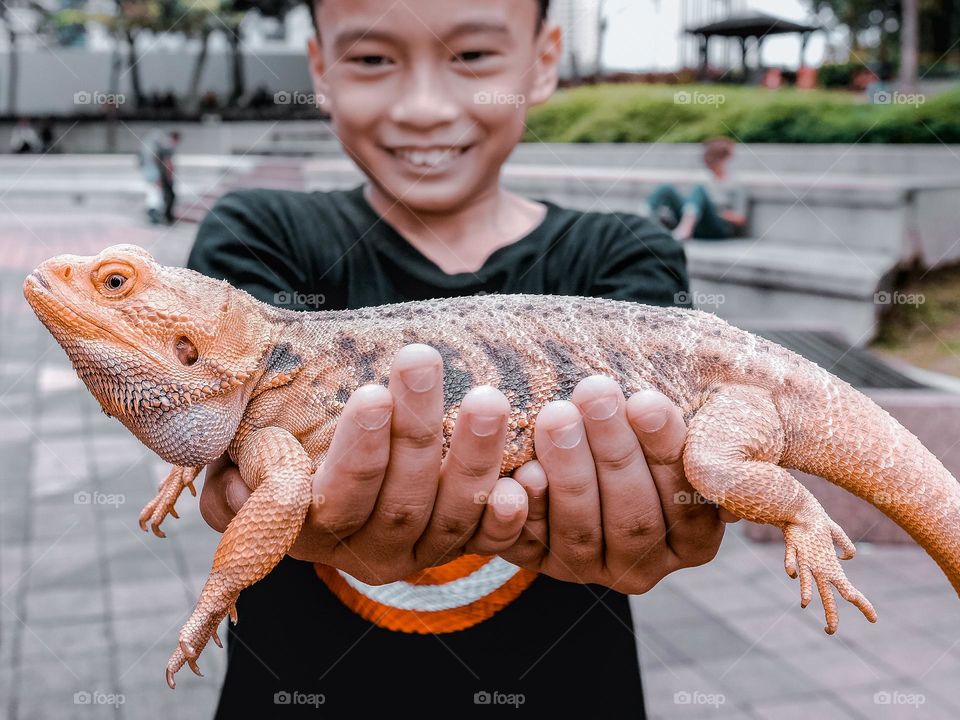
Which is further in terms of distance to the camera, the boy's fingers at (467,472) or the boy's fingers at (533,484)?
the boy's fingers at (533,484)

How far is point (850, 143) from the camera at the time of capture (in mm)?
13008

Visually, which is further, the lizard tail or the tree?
the tree

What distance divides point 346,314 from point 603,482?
2.50 feet

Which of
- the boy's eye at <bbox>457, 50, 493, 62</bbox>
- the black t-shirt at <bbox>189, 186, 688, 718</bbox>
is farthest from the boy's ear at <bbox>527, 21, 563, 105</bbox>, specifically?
the black t-shirt at <bbox>189, 186, 688, 718</bbox>

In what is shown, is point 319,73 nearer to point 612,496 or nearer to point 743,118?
point 612,496

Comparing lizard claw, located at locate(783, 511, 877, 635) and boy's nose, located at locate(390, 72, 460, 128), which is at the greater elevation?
boy's nose, located at locate(390, 72, 460, 128)

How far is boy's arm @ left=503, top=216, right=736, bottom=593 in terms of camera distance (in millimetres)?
2000

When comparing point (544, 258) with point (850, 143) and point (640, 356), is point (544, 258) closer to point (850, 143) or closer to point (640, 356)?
point (640, 356)

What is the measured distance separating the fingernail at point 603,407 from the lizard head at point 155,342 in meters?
0.81

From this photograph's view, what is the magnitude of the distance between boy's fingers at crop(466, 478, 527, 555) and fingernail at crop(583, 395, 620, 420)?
0.24m

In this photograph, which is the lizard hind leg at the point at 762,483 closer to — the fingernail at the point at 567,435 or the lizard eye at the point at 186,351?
the fingernail at the point at 567,435

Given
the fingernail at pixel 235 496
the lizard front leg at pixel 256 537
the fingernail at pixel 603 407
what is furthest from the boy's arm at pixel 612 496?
the fingernail at pixel 235 496

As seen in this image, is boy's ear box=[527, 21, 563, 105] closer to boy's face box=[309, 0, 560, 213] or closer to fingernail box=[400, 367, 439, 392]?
boy's face box=[309, 0, 560, 213]

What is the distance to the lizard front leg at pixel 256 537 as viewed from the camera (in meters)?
2.00
